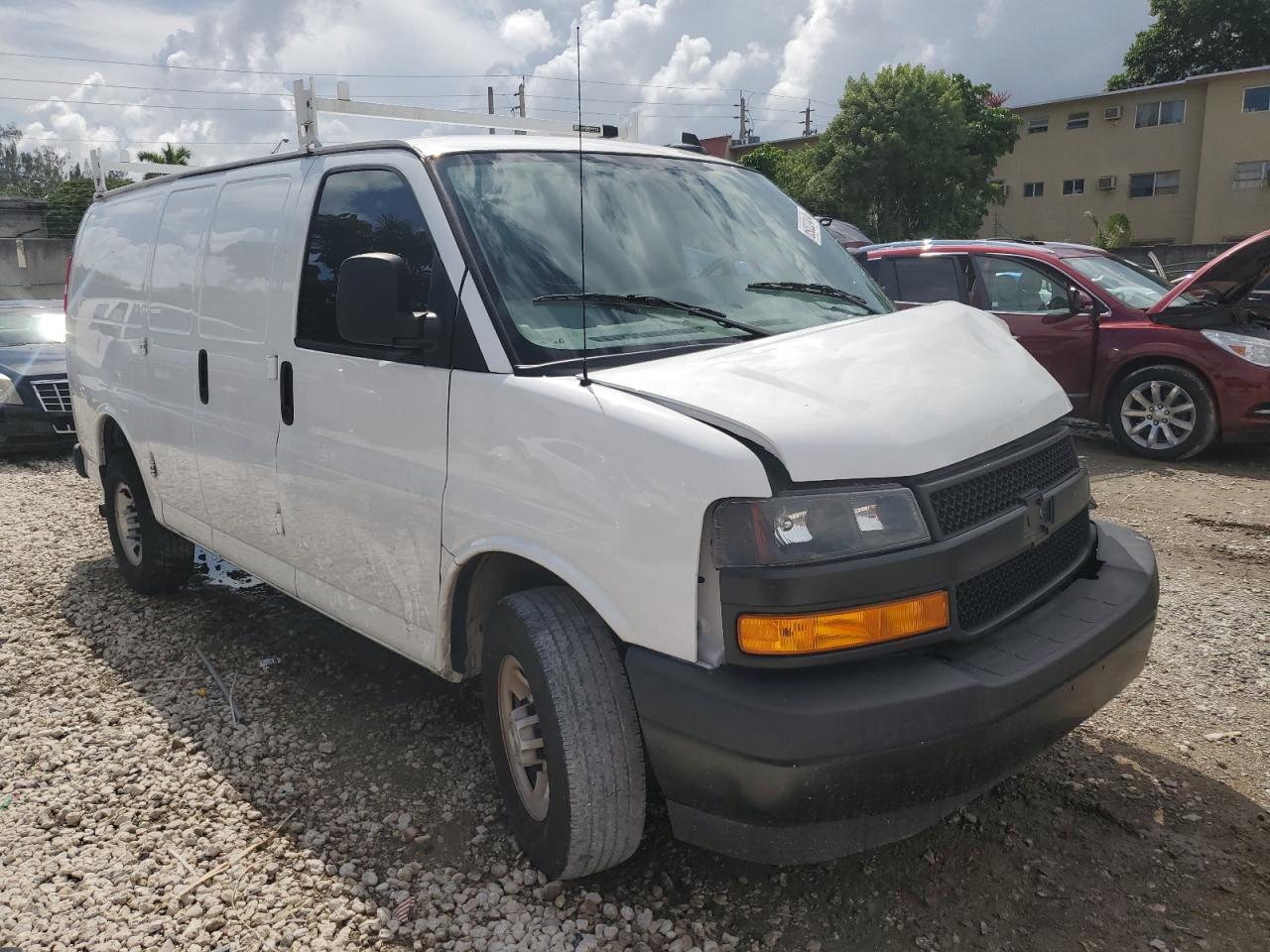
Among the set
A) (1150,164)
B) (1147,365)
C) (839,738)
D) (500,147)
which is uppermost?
(1150,164)

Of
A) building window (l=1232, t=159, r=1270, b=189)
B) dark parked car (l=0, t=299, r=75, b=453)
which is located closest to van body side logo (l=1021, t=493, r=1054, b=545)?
dark parked car (l=0, t=299, r=75, b=453)

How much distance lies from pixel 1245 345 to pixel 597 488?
705 cm

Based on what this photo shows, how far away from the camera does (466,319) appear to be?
2846 mm

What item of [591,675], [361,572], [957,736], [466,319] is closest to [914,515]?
[957,736]

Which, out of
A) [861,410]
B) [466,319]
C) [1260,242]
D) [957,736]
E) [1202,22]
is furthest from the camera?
[1202,22]

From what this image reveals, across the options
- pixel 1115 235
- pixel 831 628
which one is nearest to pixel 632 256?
pixel 831 628

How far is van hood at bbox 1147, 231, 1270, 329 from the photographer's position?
6.45 m

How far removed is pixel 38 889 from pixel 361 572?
1289 millimetres

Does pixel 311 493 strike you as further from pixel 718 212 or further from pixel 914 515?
pixel 914 515

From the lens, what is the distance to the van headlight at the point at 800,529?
7.29 feet

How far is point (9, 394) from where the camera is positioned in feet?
31.7

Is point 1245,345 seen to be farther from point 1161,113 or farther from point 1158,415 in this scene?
point 1161,113

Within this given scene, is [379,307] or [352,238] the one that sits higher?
[352,238]

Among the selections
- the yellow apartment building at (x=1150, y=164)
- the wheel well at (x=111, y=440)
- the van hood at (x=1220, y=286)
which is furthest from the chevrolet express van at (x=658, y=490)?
the yellow apartment building at (x=1150, y=164)
